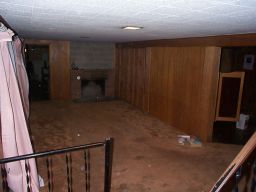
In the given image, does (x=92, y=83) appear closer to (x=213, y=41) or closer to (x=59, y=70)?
(x=59, y=70)

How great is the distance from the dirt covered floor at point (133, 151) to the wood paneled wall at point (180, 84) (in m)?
0.35

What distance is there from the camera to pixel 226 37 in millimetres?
3688

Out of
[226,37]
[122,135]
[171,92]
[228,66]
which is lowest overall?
[122,135]

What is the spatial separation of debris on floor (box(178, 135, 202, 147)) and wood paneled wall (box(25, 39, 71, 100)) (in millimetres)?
4832

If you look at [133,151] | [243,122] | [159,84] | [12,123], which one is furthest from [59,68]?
[243,122]

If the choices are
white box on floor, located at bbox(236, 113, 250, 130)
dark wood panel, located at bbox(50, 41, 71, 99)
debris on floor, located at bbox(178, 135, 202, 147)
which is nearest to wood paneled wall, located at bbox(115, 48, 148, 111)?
dark wood panel, located at bbox(50, 41, 71, 99)

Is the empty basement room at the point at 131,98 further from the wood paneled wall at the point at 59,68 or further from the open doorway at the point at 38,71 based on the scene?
the open doorway at the point at 38,71

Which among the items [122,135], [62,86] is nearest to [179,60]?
[122,135]

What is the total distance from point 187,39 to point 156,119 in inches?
92.0

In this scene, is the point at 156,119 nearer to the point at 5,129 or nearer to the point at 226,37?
the point at 226,37

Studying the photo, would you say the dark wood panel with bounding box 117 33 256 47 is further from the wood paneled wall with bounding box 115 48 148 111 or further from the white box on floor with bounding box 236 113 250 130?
the white box on floor with bounding box 236 113 250 130

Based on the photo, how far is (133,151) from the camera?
159 inches

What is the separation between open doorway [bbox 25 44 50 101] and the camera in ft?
28.8

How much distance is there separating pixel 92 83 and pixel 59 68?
4.48 feet
